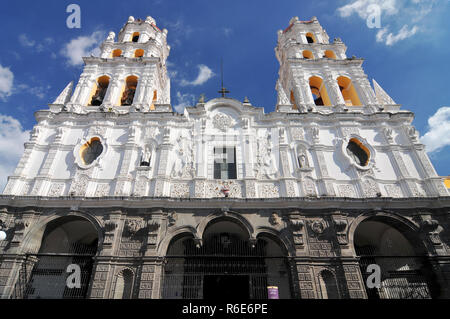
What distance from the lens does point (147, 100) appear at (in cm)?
1561

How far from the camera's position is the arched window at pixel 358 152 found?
42.5ft

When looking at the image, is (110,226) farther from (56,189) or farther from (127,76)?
(127,76)

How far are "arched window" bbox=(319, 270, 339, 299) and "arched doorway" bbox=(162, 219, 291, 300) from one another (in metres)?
1.27

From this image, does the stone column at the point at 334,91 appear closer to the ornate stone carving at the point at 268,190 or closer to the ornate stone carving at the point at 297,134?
the ornate stone carving at the point at 297,134

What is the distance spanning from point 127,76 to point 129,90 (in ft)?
3.51

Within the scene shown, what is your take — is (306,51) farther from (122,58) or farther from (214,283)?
(214,283)

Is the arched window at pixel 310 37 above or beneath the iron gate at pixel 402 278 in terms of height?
above

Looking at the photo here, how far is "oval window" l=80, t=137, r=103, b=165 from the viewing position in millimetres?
12883

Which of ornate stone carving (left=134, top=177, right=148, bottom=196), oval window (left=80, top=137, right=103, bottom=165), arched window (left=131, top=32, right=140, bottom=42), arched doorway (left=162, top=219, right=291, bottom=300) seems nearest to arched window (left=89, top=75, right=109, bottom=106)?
oval window (left=80, top=137, right=103, bottom=165)

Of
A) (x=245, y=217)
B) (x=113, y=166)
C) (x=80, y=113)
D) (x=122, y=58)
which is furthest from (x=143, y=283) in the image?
(x=122, y=58)

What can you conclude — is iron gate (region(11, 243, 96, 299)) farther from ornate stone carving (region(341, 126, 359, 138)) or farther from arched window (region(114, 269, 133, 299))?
ornate stone carving (region(341, 126, 359, 138))

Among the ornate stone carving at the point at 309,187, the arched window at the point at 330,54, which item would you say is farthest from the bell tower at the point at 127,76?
the arched window at the point at 330,54

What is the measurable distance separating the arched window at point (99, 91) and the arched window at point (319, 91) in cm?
1516
